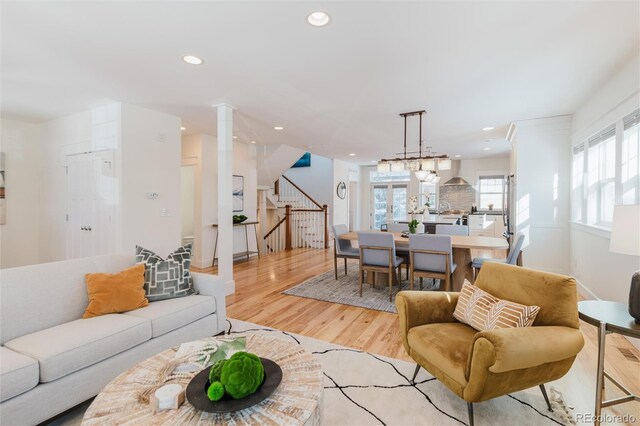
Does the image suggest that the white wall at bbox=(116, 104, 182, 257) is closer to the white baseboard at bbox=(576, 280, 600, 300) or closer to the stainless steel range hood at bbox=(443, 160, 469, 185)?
the white baseboard at bbox=(576, 280, 600, 300)

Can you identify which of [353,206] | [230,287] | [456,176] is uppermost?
[456,176]

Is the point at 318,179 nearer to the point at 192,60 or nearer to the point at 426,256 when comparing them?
the point at 426,256

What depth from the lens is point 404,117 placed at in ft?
15.0

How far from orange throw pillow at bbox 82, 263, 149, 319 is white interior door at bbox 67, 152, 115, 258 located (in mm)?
2101

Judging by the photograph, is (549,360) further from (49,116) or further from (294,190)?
(294,190)

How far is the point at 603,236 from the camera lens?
3283 mm

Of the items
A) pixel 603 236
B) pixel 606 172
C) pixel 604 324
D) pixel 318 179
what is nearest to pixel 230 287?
pixel 604 324

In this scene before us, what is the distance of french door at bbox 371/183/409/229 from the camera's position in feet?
33.9

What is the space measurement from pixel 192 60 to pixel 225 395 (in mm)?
2743

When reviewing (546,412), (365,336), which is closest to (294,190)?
(365,336)

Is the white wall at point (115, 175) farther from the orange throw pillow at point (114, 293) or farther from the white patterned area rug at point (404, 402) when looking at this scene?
the white patterned area rug at point (404, 402)

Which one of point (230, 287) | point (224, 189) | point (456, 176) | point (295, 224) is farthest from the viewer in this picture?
point (456, 176)

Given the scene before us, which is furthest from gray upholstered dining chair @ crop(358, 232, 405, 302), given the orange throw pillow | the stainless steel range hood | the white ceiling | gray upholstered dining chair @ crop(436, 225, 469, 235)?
the stainless steel range hood

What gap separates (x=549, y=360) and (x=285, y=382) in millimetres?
1350
